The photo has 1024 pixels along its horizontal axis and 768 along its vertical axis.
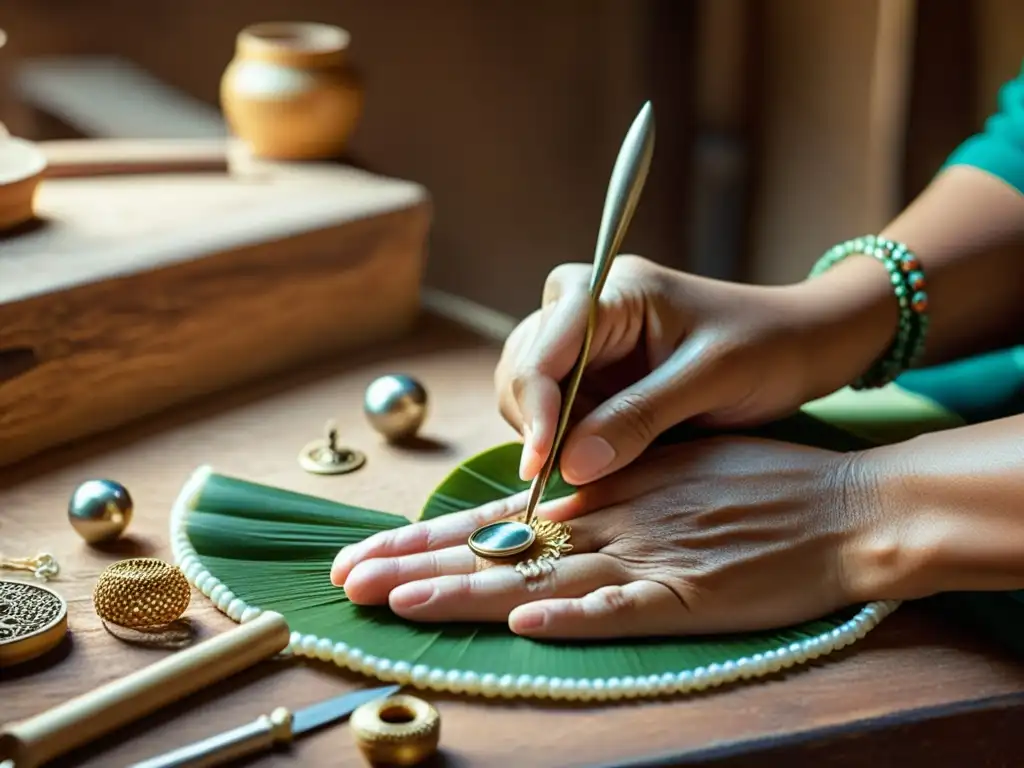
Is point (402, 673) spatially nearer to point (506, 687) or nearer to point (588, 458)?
point (506, 687)

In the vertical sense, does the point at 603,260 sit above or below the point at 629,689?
above

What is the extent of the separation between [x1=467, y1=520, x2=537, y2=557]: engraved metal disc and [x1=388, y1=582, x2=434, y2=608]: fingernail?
5cm

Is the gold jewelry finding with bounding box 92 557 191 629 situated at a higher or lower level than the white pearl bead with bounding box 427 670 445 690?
higher

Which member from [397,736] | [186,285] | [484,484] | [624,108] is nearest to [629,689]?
[397,736]

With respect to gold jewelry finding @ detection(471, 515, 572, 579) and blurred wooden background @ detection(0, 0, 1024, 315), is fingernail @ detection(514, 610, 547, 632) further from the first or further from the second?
blurred wooden background @ detection(0, 0, 1024, 315)

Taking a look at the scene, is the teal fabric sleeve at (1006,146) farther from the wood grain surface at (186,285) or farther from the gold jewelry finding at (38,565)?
the gold jewelry finding at (38,565)

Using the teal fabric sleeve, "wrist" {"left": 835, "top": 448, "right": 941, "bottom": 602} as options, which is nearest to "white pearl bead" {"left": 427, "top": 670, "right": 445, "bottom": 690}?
"wrist" {"left": 835, "top": 448, "right": 941, "bottom": 602}

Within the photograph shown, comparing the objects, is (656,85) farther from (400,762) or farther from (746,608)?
A: (400,762)

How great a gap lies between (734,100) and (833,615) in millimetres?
1329

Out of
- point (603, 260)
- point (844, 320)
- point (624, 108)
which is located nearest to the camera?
point (603, 260)

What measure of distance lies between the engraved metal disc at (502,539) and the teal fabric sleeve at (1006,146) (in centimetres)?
48

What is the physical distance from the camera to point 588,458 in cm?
74

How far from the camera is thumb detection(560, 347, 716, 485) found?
75 cm

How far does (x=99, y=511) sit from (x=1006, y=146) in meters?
0.68
